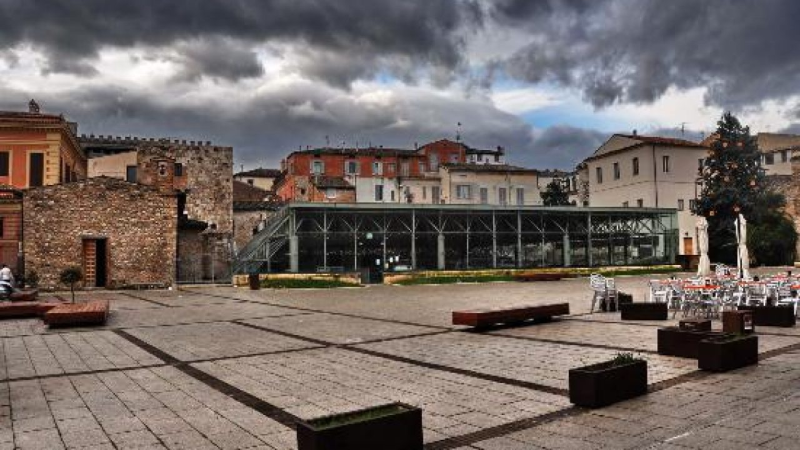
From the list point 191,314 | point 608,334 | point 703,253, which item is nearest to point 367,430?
point 608,334

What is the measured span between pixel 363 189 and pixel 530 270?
99.3 feet

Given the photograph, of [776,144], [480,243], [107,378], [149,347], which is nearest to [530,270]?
[480,243]

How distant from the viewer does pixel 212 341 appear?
11.3 metres

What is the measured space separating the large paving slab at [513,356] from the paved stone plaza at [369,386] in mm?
38

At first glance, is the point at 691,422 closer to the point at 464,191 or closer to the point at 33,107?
the point at 33,107

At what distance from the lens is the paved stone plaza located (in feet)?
17.3

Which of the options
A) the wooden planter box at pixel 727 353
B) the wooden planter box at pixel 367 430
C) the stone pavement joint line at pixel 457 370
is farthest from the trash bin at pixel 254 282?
the wooden planter box at pixel 367 430

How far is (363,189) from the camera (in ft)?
207

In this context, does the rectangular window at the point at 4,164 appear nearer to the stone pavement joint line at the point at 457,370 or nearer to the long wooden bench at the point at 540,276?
the long wooden bench at the point at 540,276

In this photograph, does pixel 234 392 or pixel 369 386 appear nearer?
pixel 234 392

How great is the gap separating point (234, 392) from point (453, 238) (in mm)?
32674

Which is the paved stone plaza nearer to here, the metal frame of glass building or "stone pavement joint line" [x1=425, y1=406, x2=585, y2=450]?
"stone pavement joint line" [x1=425, y1=406, x2=585, y2=450]

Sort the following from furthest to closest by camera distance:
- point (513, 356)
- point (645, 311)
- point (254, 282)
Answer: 1. point (254, 282)
2. point (645, 311)
3. point (513, 356)

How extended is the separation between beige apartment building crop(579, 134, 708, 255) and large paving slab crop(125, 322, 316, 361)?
4213cm
